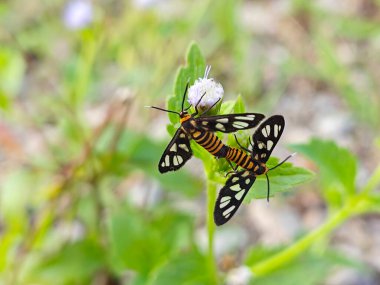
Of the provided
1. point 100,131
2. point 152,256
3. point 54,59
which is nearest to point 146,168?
point 100,131

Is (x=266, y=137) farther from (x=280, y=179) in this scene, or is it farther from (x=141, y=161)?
(x=141, y=161)

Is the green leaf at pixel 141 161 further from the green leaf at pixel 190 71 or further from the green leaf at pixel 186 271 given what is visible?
the green leaf at pixel 190 71

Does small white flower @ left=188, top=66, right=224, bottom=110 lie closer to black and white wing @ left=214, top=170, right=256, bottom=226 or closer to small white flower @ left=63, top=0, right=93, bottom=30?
black and white wing @ left=214, top=170, right=256, bottom=226

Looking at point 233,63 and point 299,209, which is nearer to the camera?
point 299,209

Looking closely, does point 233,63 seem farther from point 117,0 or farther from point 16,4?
point 16,4

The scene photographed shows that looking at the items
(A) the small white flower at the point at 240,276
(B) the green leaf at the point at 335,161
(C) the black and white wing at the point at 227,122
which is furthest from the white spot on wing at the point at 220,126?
(A) the small white flower at the point at 240,276

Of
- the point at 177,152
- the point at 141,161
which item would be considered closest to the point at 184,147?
the point at 177,152

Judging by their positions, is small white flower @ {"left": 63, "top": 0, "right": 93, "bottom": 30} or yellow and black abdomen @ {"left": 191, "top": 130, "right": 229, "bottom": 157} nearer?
yellow and black abdomen @ {"left": 191, "top": 130, "right": 229, "bottom": 157}

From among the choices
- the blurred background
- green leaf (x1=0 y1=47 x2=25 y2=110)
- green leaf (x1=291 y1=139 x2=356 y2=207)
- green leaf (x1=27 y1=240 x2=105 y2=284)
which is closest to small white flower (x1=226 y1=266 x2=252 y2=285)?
the blurred background
